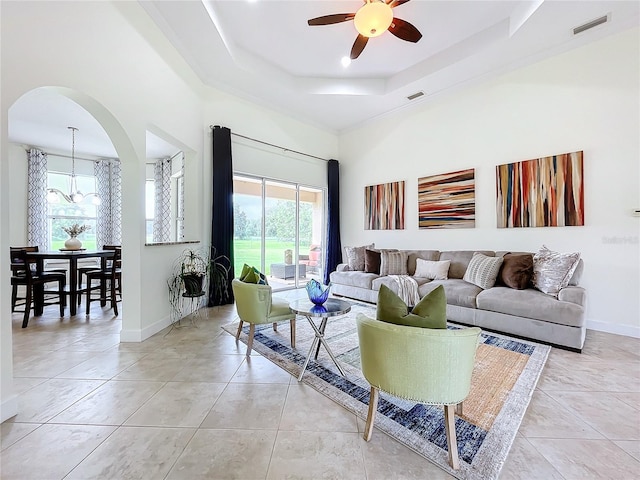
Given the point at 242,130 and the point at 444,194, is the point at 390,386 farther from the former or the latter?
the point at 242,130

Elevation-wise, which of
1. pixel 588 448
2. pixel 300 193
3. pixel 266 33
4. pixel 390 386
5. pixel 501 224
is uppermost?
pixel 266 33

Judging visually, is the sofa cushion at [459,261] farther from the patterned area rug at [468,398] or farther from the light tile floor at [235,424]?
the light tile floor at [235,424]

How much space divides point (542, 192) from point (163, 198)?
7442mm

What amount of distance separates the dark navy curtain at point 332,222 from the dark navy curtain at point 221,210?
94.7 inches

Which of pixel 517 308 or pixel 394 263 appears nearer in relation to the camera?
pixel 517 308

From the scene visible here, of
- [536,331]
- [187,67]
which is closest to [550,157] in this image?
[536,331]

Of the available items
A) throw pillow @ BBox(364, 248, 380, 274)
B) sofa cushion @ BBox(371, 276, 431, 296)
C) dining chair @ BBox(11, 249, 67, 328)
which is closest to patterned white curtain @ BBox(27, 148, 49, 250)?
dining chair @ BBox(11, 249, 67, 328)

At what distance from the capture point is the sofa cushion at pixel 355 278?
4.74 m

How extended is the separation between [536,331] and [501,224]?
1.75 meters

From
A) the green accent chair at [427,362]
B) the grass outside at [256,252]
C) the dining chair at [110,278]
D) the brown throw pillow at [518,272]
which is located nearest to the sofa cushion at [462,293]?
the brown throw pillow at [518,272]

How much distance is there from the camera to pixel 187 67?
3.88 m

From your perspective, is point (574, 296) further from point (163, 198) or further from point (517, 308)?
point (163, 198)

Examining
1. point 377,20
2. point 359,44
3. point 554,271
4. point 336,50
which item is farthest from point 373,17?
point 554,271

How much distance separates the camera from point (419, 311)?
1.59 m
